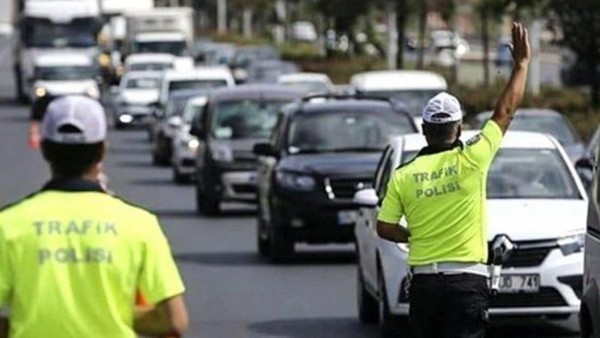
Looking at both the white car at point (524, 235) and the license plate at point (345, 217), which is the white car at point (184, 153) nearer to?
the license plate at point (345, 217)

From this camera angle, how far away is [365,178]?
70.4 ft

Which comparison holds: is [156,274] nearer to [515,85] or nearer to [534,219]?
[515,85]

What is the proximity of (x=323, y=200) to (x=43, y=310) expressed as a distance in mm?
15453

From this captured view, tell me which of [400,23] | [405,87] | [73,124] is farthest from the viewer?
[400,23]

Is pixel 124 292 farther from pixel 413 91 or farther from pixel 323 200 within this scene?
pixel 413 91

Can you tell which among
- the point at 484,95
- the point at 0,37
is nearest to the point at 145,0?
the point at 484,95

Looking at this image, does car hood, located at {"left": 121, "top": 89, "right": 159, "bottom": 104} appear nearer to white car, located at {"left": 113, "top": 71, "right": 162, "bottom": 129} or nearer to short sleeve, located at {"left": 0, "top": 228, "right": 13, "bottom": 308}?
white car, located at {"left": 113, "top": 71, "right": 162, "bottom": 129}

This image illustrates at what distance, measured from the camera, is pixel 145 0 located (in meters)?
78.4

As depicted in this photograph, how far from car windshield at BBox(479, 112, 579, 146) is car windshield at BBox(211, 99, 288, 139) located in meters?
3.39

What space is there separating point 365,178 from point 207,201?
24.6 feet

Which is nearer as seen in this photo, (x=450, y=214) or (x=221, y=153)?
(x=450, y=214)

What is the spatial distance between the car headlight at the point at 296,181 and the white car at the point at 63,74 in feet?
125

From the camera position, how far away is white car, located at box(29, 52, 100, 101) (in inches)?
2371

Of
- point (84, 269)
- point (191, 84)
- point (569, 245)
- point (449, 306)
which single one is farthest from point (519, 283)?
point (191, 84)
